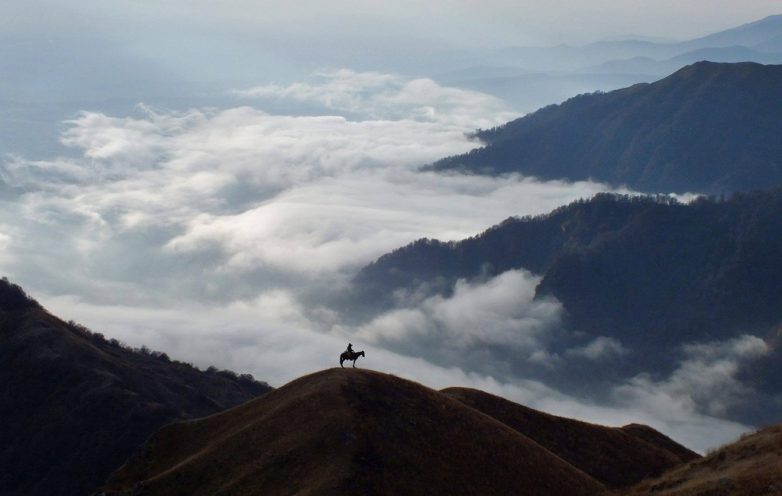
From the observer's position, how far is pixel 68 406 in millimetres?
153750

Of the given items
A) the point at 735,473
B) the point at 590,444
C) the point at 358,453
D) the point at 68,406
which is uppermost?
the point at 68,406

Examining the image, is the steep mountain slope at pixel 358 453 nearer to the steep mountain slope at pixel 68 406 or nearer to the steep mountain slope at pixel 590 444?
the steep mountain slope at pixel 590 444

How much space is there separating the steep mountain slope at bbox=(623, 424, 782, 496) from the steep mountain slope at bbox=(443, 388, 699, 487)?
8.81 metres

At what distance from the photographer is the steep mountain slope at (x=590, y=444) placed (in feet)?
288

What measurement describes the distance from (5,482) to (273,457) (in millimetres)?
86757

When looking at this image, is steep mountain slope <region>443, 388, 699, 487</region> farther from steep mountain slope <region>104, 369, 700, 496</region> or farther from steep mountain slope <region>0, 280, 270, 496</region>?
steep mountain slope <region>0, 280, 270, 496</region>

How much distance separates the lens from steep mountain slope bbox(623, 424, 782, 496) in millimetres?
59688

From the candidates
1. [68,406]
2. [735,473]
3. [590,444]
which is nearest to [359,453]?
[735,473]

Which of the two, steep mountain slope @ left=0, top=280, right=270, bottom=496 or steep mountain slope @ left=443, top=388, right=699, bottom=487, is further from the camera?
steep mountain slope @ left=0, top=280, right=270, bottom=496

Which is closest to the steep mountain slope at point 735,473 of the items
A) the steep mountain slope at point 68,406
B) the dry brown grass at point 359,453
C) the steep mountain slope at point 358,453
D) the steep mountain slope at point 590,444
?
the dry brown grass at point 359,453

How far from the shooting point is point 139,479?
8456cm

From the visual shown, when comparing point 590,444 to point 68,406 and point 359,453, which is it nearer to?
point 359,453

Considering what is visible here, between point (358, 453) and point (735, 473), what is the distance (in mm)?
28351

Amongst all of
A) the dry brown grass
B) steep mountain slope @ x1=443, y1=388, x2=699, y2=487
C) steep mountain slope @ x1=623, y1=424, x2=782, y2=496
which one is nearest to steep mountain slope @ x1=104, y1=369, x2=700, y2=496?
the dry brown grass
